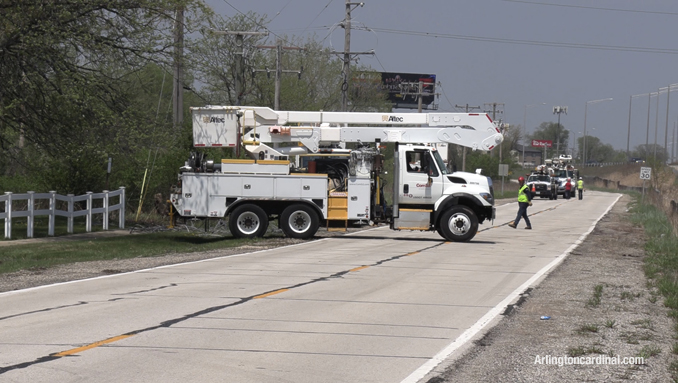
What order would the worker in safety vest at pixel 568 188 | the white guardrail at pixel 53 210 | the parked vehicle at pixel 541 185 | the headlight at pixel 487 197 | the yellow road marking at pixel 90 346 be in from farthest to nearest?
the worker in safety vest at pixel 568 188 → the parked vehicle at pixel 541 185 → the headlight at pixel 487 197 → the white guardrail at pixel 53 210 → the yellow road marking at pixel 90 346

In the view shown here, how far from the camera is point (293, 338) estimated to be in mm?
9172

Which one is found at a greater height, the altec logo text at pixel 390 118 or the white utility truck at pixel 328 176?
the altec logo text at pixel 390 118

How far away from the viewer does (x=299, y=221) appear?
76.7 ft

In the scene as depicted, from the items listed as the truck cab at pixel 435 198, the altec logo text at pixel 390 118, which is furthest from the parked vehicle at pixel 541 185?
the truck cab at pixel 435 198

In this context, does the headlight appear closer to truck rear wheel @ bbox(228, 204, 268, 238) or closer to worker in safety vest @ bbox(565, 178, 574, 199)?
truck rear wheel @ bbox(228, 204, 268, 238)

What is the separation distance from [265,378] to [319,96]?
52464 mm

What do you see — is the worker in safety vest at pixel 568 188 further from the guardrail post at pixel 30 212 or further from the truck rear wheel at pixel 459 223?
the guardrail post at pixel 30 212

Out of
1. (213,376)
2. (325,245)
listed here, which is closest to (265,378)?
(213,376)

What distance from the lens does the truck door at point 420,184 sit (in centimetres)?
2362

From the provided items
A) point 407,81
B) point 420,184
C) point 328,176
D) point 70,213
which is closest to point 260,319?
point 328,176

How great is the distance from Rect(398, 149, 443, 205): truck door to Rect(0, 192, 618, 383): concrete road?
5.18 metres

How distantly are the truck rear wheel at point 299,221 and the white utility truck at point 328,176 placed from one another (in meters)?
0.03

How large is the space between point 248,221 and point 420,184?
5134 millimetres

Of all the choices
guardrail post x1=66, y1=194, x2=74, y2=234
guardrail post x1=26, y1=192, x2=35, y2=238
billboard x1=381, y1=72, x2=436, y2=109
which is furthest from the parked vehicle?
billboard x1=381, y1=72, x2=436, y2=109
